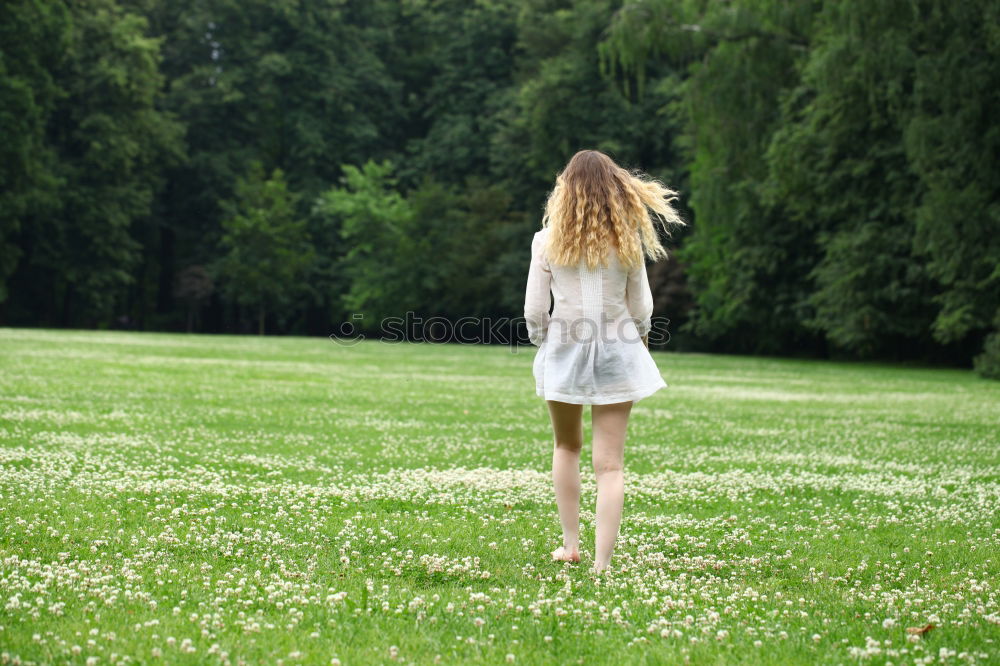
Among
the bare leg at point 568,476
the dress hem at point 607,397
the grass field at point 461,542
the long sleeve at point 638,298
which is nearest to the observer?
the grass field at point 461,542

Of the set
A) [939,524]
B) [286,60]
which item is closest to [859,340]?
[939,524]

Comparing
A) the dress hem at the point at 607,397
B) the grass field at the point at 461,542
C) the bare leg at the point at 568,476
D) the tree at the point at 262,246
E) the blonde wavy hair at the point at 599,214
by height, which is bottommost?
the grass field at the point at 461,542

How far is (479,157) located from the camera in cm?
6875

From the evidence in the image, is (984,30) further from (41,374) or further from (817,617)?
(817,617)

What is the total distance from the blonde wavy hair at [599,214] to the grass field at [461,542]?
1841 millimetres

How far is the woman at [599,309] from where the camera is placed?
6016 mm

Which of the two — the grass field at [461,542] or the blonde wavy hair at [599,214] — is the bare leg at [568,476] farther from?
the blonde wavy hair at [599,214]

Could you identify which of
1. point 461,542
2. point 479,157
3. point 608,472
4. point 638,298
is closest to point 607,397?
point 608,472

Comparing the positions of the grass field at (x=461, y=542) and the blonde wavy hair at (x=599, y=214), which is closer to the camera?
the grass field at (x=461, y=542)

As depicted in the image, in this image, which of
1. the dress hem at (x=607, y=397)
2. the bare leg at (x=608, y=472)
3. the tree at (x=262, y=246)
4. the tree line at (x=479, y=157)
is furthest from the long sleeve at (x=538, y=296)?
the tree at (x=262, y=246)

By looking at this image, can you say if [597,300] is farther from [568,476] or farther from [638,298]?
[568,476]

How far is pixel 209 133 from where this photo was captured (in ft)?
236

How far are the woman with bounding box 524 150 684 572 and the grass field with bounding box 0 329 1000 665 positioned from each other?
815 mm

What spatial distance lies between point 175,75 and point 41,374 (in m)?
58.2
